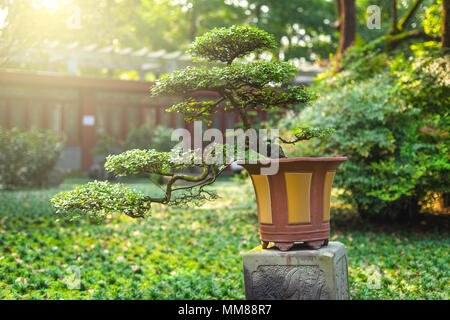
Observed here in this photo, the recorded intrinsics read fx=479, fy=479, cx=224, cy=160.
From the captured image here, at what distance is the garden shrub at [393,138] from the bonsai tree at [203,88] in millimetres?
3141

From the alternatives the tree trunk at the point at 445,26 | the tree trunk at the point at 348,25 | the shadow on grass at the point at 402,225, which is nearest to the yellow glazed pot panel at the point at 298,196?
the shadow on grass at the point at 402,225

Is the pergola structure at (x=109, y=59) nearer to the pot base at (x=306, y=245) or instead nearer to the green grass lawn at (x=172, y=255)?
the green grass lawn at (x=172, y=255)

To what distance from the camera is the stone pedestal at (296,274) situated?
3.25 meters

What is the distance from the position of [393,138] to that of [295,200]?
3.70 m

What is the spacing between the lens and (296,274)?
3.32m

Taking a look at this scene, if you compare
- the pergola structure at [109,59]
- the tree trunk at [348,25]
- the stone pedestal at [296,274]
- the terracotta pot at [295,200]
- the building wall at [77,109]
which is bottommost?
the stone pedestal at [296,274]

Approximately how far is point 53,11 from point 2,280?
4.92 metres

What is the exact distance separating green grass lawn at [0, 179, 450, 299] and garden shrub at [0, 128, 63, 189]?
3.10 metres

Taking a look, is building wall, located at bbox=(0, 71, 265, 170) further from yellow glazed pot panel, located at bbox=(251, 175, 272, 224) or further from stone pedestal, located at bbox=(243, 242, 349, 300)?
stone pedestal, located at bbox=(243, 242, 349, 300)

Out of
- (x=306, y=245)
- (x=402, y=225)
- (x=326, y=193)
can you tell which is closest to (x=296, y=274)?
(x=306, y=245)

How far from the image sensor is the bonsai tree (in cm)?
321

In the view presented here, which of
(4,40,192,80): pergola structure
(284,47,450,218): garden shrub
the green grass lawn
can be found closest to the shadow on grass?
the green grass lawn
